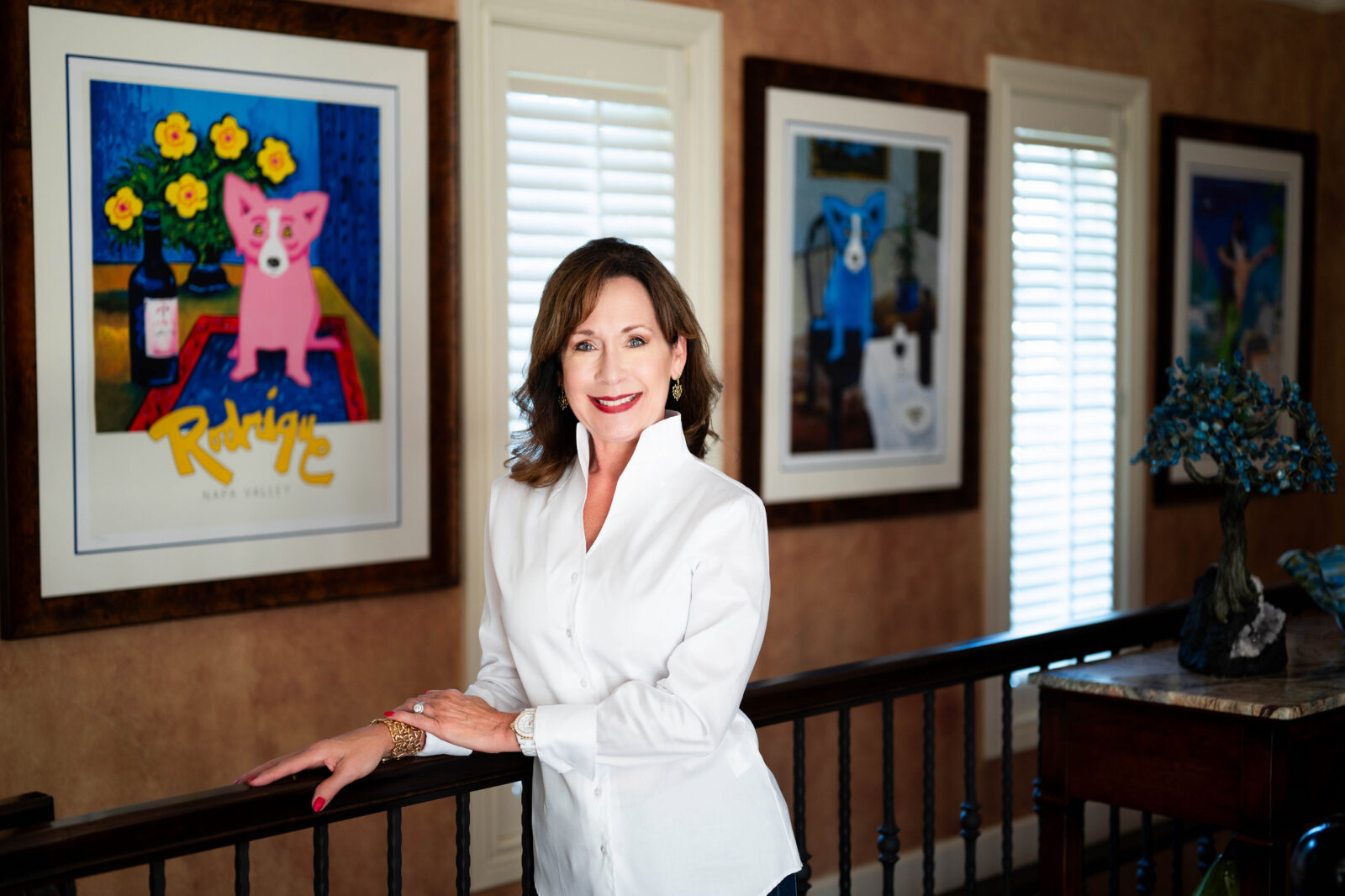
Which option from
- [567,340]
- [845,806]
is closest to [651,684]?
[567,340]

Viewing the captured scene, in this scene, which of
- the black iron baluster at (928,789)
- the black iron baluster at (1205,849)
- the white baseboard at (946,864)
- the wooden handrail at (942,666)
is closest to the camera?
the wooden handrail at (942,666)

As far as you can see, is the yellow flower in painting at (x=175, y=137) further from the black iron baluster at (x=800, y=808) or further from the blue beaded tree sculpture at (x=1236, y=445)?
the blue beaded tree sculpture at (x=1236, y=445)

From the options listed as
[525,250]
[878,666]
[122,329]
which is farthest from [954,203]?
[122,329]

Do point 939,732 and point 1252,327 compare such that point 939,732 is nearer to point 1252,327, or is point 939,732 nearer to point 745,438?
point 745,438

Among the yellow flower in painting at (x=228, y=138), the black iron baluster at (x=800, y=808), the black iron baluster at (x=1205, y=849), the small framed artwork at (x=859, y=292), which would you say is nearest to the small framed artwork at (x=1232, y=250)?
the small framed artwork at (x=859, y=292)

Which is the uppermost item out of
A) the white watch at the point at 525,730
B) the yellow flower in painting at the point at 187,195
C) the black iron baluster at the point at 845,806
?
the yellow flower in painting at the point at 187,195

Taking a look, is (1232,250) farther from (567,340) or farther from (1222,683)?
(567,340)

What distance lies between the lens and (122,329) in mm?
2586

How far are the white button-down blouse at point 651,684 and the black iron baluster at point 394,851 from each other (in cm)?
12

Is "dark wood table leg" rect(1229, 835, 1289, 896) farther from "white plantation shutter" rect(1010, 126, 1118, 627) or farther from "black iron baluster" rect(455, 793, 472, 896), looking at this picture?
"white plantation shutter" rect(1010, 126, 1118, 627)

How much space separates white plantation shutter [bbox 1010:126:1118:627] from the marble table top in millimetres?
1680

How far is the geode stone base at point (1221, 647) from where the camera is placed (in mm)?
2363

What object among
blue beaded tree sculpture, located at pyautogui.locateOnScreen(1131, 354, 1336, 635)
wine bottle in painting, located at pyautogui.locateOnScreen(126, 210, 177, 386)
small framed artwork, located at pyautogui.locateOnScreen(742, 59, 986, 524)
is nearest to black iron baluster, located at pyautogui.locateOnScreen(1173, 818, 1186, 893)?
blue beaded tree sculpture, located at pyautogui.locateOnScreen(1131, 354, 1336, 635)

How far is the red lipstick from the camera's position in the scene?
5.89 ft
